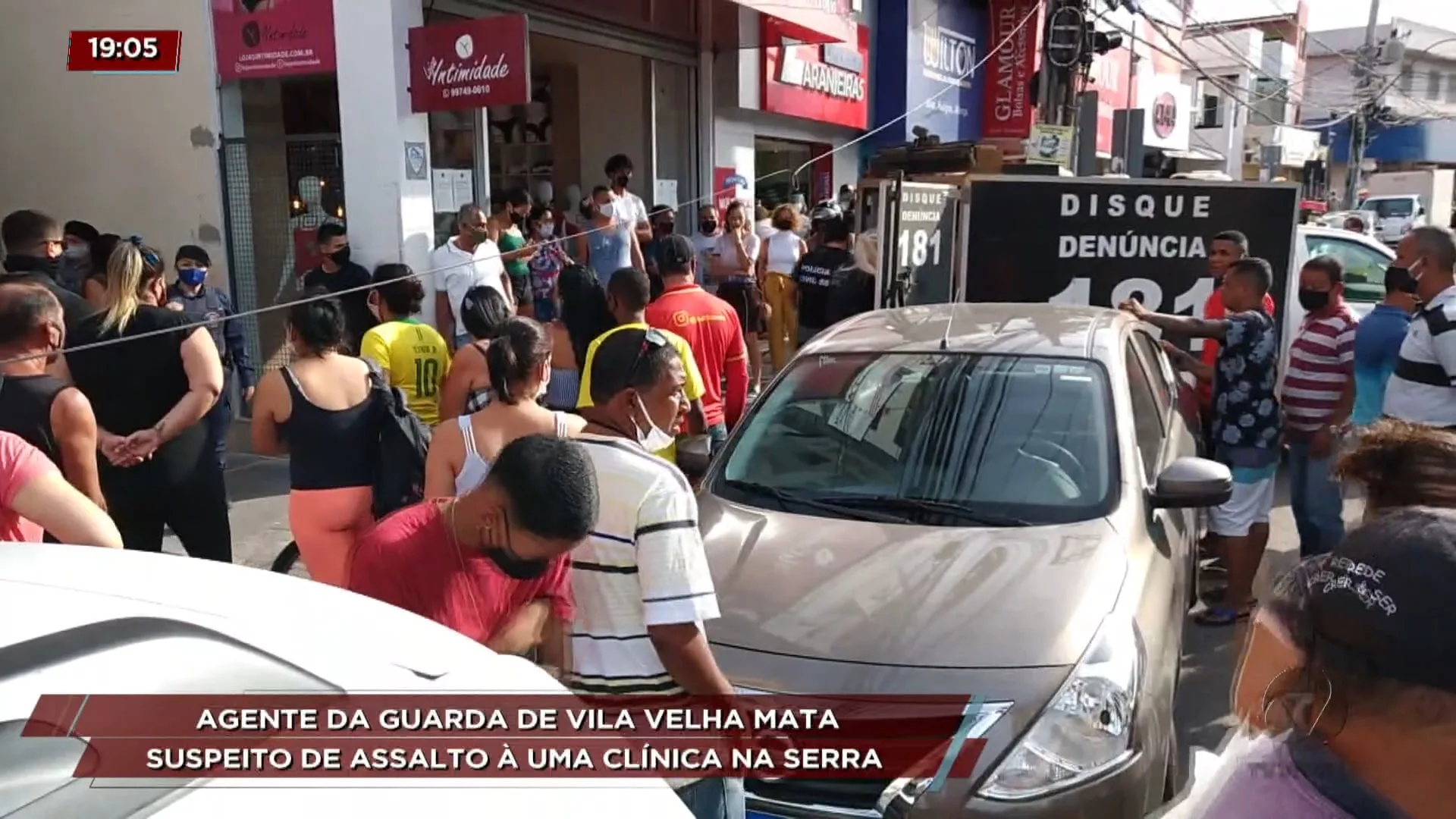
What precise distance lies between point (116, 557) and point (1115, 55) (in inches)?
873

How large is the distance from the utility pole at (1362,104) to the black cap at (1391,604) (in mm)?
31614

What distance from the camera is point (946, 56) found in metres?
15.5

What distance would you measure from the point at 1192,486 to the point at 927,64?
1282 cm

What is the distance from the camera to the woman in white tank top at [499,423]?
310 centimetres

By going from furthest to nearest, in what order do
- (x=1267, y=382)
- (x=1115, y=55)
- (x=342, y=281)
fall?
1. (x=1115, y=55)
2. (x=342, y=281)
3. (x=1267, y=382)

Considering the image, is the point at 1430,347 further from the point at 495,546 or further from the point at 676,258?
the point at 495,546

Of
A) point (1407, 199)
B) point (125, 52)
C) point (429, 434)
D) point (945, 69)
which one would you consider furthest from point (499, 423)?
point (1407, 199)

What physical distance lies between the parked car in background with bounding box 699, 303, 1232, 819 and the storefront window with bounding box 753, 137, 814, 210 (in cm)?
1020

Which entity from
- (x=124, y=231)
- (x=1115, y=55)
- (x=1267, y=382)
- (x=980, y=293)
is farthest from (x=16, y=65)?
(x=1115, y=55)

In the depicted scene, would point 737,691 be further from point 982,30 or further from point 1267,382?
point 982,30

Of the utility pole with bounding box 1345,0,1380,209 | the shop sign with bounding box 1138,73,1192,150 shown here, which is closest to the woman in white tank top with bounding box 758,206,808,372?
the shop sign with bounding box 1138,73,1192,150

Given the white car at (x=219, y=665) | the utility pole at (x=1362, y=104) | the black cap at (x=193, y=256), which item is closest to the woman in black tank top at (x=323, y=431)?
the white car at (x=219, y=665)

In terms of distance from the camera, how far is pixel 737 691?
2.66 metres

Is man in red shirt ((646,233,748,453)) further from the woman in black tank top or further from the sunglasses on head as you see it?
the sunglasses on head
